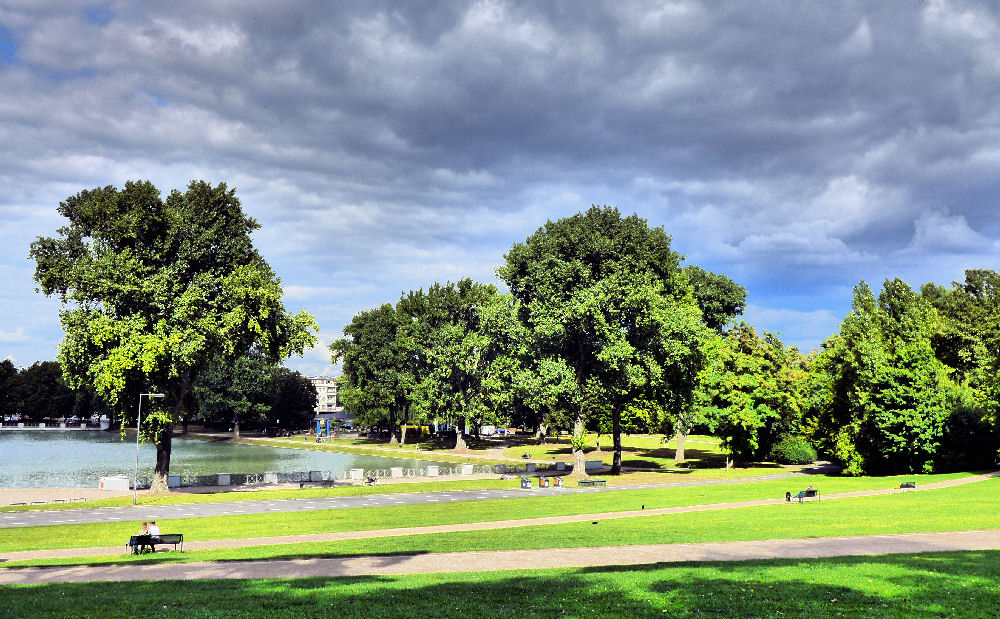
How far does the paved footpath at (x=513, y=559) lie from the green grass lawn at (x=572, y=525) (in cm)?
195

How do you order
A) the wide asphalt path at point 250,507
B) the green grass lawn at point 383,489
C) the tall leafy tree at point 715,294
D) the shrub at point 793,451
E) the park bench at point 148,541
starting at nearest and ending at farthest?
the park bench at point 148,541 → the wide asphalt path at point 250,507 → the green grass lawn at point 383,489 → the shrub at point 793,451 → the tall leafy tree at point 715,294

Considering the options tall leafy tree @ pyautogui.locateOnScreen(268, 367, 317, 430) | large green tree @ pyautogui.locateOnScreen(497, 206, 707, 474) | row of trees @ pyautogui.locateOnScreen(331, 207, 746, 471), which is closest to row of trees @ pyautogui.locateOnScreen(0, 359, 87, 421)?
tall leafy tree @ pyautogui.locateOnScreen(268, 367, 317, 430)

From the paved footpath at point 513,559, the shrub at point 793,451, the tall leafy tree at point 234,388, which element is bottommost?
the shrub at point 793,451

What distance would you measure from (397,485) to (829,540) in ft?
120

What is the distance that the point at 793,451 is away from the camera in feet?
243

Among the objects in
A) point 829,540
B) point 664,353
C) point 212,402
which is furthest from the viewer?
point 212,402

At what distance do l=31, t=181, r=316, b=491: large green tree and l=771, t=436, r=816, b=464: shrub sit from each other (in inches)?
2046

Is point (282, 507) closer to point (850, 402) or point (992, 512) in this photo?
point (992, 512)

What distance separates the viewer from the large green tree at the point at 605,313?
56.0 metres

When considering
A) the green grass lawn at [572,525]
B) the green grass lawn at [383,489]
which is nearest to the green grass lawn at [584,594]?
the green grass lawn at [572,525]

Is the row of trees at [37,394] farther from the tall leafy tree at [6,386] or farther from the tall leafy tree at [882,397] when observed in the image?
the tall leafy tree at [882,397]

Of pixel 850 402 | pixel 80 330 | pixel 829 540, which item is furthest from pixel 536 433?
pixel 829 540

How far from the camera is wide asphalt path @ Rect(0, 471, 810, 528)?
38.6 meters

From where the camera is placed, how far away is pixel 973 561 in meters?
20.3
